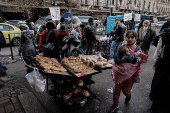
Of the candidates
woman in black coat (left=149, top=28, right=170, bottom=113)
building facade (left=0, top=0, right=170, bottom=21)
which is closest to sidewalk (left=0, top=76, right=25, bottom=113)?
woman in black coat (left=149, top=28, right=170, bottom=113)

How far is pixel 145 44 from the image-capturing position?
617 cm

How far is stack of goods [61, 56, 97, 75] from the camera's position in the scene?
2.62 meters

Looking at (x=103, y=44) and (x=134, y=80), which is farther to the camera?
(x=103, y=44)

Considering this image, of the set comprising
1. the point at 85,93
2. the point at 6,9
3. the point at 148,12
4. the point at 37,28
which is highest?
the point at 148,12

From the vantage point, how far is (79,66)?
9.36 feet

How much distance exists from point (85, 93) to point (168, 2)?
234 ft

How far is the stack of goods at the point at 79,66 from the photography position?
8.59ft

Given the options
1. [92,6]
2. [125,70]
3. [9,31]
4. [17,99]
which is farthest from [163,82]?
[92,6]

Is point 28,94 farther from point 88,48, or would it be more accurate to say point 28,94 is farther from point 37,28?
point 37,28

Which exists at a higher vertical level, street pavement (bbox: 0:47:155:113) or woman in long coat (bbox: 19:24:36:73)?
woman in long coat (bbox: 19:24:36:73)

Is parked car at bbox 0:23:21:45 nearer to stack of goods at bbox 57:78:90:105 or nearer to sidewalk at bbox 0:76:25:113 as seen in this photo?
sidewalk at bbox 0:76:25:113

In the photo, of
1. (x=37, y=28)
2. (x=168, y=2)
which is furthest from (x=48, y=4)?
(x=168, y=2)

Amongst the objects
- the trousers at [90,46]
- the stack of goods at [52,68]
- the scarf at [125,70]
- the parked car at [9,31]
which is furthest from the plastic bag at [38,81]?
the parked car at [9,31]

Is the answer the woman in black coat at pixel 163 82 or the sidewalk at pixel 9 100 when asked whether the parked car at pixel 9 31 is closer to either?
the sidewalk at pixel 9 100
